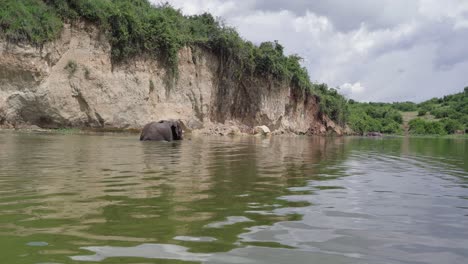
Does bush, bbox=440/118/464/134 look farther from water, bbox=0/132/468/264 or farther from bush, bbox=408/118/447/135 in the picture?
water, bbox=0/132/468/264

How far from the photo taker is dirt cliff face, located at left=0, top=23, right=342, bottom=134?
21703mm

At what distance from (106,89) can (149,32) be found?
4.84 m

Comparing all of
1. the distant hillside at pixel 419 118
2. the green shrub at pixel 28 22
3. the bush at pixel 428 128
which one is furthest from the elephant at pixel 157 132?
the bush at pixel 428 128

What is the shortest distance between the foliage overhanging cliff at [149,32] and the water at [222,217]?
1744cm

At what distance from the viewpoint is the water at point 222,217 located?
111 inches

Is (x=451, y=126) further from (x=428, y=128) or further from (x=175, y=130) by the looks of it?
(x=175, y=130)

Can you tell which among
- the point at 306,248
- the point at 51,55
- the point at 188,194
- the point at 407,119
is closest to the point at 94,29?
the point at 51,55

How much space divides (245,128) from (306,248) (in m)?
32.8

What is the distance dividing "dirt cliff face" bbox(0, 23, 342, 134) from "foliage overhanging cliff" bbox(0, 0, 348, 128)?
19.7 inches

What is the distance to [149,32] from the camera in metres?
27.5

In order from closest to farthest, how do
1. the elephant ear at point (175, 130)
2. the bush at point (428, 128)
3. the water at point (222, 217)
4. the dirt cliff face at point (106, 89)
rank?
the water at point (222, 217), the elephant ear at point (175, 130), the dirt cliff face at point (106, 89), the bush at point (428, 128)

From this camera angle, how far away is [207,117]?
107 feet

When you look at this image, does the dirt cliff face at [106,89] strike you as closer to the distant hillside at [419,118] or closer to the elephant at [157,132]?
the elephant at [157,132]

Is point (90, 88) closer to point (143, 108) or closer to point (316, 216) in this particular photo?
point (143, 108)
